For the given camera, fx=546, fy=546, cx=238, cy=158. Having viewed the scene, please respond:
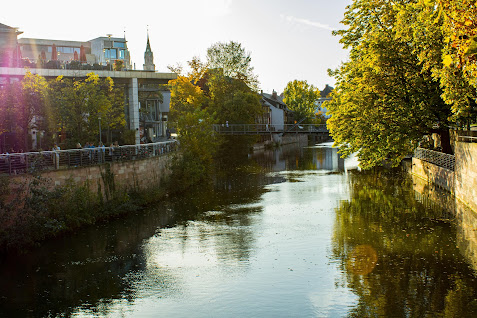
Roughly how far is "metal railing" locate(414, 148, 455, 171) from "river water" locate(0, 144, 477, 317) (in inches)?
132

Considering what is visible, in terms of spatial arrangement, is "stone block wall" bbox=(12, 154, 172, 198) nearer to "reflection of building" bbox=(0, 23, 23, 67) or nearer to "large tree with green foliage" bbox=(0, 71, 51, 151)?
"large tree with green foliage" bbox=(0, 71, 51, 151)

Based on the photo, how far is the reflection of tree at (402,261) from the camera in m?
13.6

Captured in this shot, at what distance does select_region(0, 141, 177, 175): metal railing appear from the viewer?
21969 mm

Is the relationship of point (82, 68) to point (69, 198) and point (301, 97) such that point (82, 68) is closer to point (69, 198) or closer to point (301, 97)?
point (69, 198)

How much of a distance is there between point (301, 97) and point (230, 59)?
182 ft

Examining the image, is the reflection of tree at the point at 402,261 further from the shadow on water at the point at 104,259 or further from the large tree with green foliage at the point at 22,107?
the large tree with green foliage at the point at 22,107

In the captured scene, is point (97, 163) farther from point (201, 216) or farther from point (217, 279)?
point (217, 279)

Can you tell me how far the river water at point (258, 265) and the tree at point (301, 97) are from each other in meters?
99.6

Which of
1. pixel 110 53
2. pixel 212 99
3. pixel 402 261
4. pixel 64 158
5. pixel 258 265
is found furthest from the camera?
pixel 212 99

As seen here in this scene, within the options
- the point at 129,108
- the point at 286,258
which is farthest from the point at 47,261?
the point at 129,108

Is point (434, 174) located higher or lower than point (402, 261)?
higher

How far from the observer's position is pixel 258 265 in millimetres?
17688

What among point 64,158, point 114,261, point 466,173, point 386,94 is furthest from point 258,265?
point 386,94

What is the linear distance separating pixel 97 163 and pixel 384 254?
15.0m
